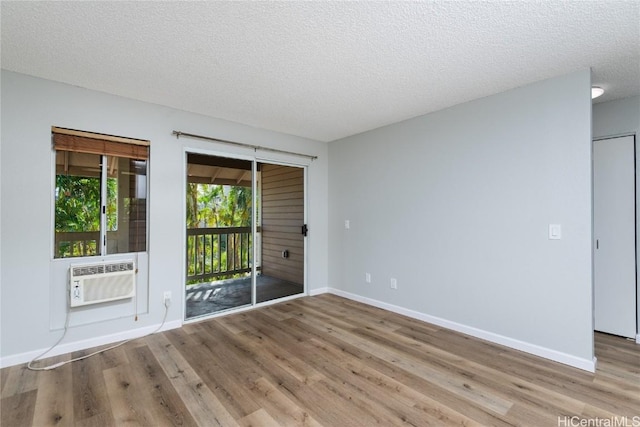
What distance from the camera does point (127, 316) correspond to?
2980 mm

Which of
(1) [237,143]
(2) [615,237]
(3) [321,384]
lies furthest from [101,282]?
(2) [615,237]

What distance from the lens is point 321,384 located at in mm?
2158

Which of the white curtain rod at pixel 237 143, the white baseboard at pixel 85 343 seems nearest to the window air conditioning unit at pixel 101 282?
the white baseboard at pixel 85 343

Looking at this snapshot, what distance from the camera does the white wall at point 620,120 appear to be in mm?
2900

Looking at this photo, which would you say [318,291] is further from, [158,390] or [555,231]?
[555,231]

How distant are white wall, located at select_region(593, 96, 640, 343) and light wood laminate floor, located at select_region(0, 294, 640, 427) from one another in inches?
61.3

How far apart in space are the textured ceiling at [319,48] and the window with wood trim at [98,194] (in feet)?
1.85

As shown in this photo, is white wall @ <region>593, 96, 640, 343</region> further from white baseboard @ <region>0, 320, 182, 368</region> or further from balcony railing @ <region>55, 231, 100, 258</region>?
balcony railing @ <region>55, 231, 100, 258</region>

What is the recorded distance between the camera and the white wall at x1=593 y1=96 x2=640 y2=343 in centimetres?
290

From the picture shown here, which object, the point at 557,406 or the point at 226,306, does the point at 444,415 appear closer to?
the point at 557,406

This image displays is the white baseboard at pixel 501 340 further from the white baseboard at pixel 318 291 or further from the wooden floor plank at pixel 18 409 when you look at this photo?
the wooden floor plank at pixel 18 409

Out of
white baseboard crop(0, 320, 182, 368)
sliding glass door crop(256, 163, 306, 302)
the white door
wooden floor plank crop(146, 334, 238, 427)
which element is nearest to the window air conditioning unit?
white baseboard crop(0, 320, 182, 368)

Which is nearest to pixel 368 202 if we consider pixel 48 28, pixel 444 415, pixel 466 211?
pixel 466 211

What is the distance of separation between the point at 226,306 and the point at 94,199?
197cm
